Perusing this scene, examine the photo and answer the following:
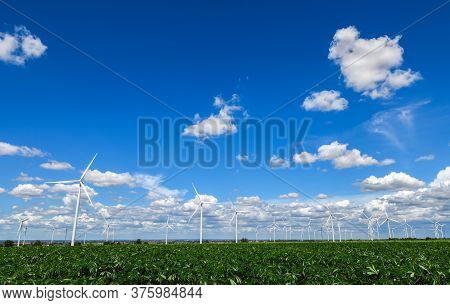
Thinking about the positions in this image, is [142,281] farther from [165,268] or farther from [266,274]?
[266,274]

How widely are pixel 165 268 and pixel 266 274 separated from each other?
6.58m

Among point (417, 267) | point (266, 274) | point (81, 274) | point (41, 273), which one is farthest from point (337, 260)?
point (41, 273)

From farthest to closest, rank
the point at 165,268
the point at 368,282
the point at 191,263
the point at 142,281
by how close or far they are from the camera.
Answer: the point at 191,263
the point at 165,268
the point at 142,281
the point at 368,282

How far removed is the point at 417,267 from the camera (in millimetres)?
21516
